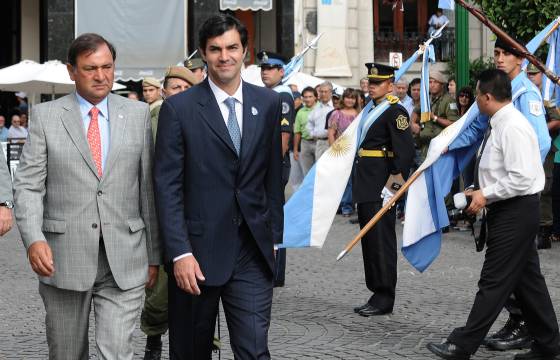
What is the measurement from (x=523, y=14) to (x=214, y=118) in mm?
10116

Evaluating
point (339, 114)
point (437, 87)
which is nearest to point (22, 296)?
point (437, 87)

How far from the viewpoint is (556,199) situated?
13.4 meters

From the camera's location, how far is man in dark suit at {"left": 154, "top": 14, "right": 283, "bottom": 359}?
197 inches

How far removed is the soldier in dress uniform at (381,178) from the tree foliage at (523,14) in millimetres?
5468

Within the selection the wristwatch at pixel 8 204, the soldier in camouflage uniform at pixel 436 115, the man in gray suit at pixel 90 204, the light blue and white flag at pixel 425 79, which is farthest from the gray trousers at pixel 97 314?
the soldier in camouflage uniform at pixel 436 115

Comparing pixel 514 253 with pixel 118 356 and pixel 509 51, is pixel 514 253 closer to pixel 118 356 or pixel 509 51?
Answer: pixel 509 51

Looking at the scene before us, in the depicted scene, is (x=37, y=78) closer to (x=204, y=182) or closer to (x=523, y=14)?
(x=523, y=14)

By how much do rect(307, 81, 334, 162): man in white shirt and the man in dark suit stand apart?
1314 cm

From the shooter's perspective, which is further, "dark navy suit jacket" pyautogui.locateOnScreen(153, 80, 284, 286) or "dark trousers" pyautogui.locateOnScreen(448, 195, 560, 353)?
"dark trousers" pyautogui.locateOnScreen(448, 195, 560, 353)

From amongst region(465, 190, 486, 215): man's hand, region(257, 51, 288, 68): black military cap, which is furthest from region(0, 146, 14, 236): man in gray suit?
region(257, 51, 288, 68): black military cap

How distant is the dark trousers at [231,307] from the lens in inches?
199

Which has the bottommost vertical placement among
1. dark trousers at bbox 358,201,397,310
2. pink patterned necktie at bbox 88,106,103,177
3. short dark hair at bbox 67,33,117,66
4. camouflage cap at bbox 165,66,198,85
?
dark trousers at bbox 358,201,397,310

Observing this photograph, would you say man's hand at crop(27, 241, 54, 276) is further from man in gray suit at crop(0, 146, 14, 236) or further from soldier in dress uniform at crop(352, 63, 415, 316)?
soldier in dress uniform at crop(352, 63, 415, 316)

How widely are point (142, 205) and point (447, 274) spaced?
6088 millimetres
